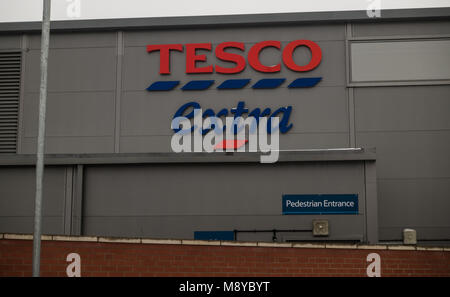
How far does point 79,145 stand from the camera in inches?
790

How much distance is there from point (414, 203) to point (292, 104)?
14.9 ft

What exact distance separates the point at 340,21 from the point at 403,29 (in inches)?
76.1

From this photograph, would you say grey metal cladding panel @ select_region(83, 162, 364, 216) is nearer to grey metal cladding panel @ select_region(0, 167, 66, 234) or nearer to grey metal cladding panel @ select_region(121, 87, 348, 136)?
grey metal cladding panel @ select_region(0, 167, 66, 234)

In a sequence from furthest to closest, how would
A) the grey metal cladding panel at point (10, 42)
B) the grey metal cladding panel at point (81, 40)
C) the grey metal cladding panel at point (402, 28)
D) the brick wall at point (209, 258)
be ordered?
the grey metal cladding panel at point (10, 42)
the grey metal cladding panel at point (81, 40)
the grey metal cladding panel at point (402, 28)
the brick wall at point (209, 258)

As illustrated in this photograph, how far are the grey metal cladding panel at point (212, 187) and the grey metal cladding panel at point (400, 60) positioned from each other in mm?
4028

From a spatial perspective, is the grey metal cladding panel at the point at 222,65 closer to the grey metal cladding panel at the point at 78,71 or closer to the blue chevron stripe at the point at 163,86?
the blue chevron stripe at the point at 163,86

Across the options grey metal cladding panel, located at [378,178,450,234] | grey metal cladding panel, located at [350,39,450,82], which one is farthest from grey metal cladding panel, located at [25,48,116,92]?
grey metal cladding panel, located at [378,178,450,234]

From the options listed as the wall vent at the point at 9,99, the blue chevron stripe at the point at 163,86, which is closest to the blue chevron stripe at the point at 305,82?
the blue chevron stripe at the point at 163,86

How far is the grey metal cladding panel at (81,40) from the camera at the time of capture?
2067 centimetres

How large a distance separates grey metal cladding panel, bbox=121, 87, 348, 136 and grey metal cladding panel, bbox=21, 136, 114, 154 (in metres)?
0.60

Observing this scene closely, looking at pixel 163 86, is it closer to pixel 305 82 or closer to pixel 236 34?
pixel 236 34

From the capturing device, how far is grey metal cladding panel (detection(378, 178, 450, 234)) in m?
18.7

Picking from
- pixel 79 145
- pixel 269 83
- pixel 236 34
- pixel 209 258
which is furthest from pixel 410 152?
pixel 79 145
